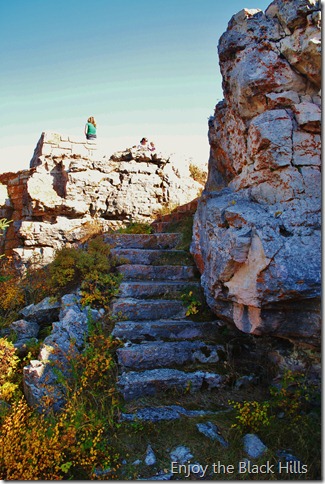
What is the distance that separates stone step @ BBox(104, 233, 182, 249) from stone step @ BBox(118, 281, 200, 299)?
1.80m

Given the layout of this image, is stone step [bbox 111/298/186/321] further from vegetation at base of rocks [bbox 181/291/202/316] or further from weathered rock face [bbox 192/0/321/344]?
weathered rock face [bbox 192/0/321/344]

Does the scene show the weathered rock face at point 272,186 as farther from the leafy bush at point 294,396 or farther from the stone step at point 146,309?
the stone step at point 146,309

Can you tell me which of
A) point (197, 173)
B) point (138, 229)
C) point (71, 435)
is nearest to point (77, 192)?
point (138, 229)

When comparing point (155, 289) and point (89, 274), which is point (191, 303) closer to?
point (155, 289)

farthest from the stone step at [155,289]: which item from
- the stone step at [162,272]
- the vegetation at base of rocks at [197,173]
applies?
the vegetation at base of rocks at [197,173]

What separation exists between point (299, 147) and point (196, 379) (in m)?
3.56

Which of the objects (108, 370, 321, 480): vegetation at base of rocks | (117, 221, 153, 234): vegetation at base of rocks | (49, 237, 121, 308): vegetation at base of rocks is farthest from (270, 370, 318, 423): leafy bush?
(117, 221, 153, 234): vegetation at base of rocks

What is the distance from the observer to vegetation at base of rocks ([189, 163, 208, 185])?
37.8ft

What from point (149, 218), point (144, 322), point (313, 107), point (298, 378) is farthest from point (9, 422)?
point (149, 218)

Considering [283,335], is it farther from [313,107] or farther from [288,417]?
[313,107]

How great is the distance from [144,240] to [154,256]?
0.84 meters

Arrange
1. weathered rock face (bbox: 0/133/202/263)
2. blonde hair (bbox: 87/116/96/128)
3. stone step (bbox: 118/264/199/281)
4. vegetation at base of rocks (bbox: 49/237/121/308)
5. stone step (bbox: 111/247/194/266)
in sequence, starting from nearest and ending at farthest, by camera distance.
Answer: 1. vegetation at base of rocks (bbox: 49/237/121/308)
2. stone step (bbox: 118/264/199/281)
3. stone step (bbox: 111/247/194/266)
4. weathered rock face (bbox: 0/133/202/263)
5. blonde hair (bbox: 87/116/96/128)

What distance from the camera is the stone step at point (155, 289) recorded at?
6.14m

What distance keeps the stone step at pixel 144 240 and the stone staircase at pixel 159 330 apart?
57 cm
